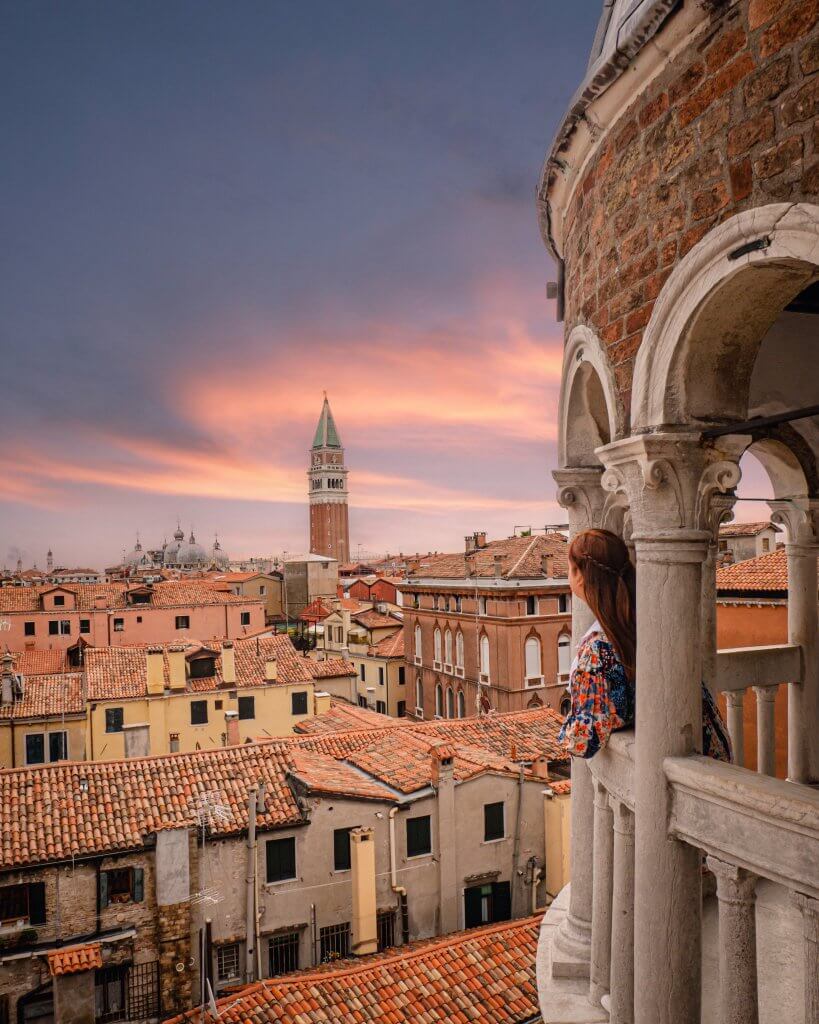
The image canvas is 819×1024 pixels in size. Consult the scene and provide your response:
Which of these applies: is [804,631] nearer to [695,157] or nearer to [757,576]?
[695,157]

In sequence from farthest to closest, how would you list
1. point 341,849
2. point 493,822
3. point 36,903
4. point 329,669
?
point 329,669
point 493,822
point 341,849
point 36,903

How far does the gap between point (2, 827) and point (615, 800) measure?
17396mm

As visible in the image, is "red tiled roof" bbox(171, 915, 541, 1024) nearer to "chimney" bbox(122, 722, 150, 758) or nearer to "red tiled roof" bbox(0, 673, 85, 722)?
"chimney" bbox(122, 722, 150, 758)

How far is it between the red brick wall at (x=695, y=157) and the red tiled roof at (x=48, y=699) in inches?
1184

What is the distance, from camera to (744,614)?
16094 mm

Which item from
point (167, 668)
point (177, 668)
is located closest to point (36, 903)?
point (177, 668)

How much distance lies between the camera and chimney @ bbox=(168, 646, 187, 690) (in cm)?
3127

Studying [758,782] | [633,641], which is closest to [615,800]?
[633,641]

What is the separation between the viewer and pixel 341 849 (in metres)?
18.8

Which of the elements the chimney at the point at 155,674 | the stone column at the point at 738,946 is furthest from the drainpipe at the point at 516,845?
the stone column at the point at 738,946

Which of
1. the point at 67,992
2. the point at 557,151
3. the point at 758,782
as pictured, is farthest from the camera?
the point at 67,992

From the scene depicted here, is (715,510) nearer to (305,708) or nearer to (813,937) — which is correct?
(813,937)

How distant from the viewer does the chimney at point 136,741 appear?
93.7 ft

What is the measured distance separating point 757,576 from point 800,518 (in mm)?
11629
